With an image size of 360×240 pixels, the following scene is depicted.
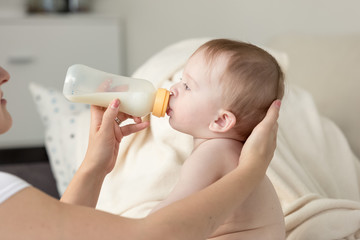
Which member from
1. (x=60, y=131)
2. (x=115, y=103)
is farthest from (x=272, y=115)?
(x=60, y=131)

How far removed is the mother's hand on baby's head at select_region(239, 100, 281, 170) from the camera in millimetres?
819

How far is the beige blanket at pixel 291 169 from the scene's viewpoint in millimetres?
1156

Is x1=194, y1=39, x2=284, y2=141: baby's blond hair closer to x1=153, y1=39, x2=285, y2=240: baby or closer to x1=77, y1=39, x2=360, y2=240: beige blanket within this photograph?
x1=153, y1=39, x2=285, y2=240: baby

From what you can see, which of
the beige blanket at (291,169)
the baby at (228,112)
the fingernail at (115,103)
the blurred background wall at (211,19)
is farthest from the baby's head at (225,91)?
the blurred background wall at (211,19)

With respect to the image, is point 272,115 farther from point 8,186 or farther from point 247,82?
point 8,186

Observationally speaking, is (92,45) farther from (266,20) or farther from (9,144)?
(266,20)

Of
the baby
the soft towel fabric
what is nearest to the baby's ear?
the baby

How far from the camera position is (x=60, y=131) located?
1.86 meters

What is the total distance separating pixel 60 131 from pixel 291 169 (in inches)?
34.4

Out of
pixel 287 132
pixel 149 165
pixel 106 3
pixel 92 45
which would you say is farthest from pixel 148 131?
pixel 106 3

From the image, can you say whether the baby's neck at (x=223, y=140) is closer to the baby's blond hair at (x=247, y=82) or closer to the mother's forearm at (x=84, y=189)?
Answer: the baby's blond hair at (x=247, y=82)

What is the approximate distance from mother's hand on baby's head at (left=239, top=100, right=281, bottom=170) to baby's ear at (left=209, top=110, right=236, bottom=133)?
9 cm

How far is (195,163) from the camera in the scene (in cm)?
93

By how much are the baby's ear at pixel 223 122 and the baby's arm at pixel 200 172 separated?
0.04m
